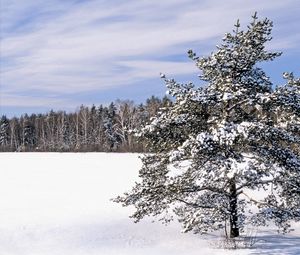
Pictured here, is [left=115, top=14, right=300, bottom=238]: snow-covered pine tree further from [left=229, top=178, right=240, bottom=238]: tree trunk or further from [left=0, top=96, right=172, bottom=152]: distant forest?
[left=0, top=96, right=172, bottom=152]: distant forest

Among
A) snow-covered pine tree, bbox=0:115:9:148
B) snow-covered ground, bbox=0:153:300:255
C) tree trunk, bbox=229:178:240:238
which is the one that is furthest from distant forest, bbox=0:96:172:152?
tree trunk, bbox=229:178:240:238

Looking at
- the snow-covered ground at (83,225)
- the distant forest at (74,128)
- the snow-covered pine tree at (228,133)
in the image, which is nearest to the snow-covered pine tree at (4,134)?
the distant forest at (74,128)

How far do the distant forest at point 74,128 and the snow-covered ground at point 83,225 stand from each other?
54608 millimetres

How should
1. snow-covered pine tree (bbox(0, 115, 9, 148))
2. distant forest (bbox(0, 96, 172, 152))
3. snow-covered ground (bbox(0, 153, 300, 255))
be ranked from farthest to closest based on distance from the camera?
snow-covered pine tree (bbox(0, 115, 9, 148)) < distant forest (bbox(0, 96, 172, 152)) < snow-covered ground (bbox(0, 153, 300, 255))

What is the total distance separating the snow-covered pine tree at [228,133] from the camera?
1429 cm

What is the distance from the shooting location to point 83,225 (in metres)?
20.3

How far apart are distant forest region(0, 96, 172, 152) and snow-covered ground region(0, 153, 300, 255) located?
54608 mm

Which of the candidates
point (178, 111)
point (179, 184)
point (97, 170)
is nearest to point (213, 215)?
point (179, 184)

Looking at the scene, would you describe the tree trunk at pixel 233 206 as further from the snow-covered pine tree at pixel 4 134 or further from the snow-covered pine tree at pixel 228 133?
the snow-covered pine tree at pixel 4 134

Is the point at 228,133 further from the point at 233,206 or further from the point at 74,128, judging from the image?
the point at 74,128

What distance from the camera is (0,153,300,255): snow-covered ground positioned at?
16.3 metres

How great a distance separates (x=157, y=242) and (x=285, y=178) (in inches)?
214

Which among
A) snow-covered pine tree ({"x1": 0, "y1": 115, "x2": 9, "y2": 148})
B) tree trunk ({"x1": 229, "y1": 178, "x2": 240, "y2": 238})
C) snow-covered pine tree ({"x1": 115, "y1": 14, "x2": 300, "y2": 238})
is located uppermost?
snow-covered pine tree ({"x1": 0, "y1": 115, "x2": 9, "y2": 148})

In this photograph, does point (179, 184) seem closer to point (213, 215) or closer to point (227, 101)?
point (213, 215)
